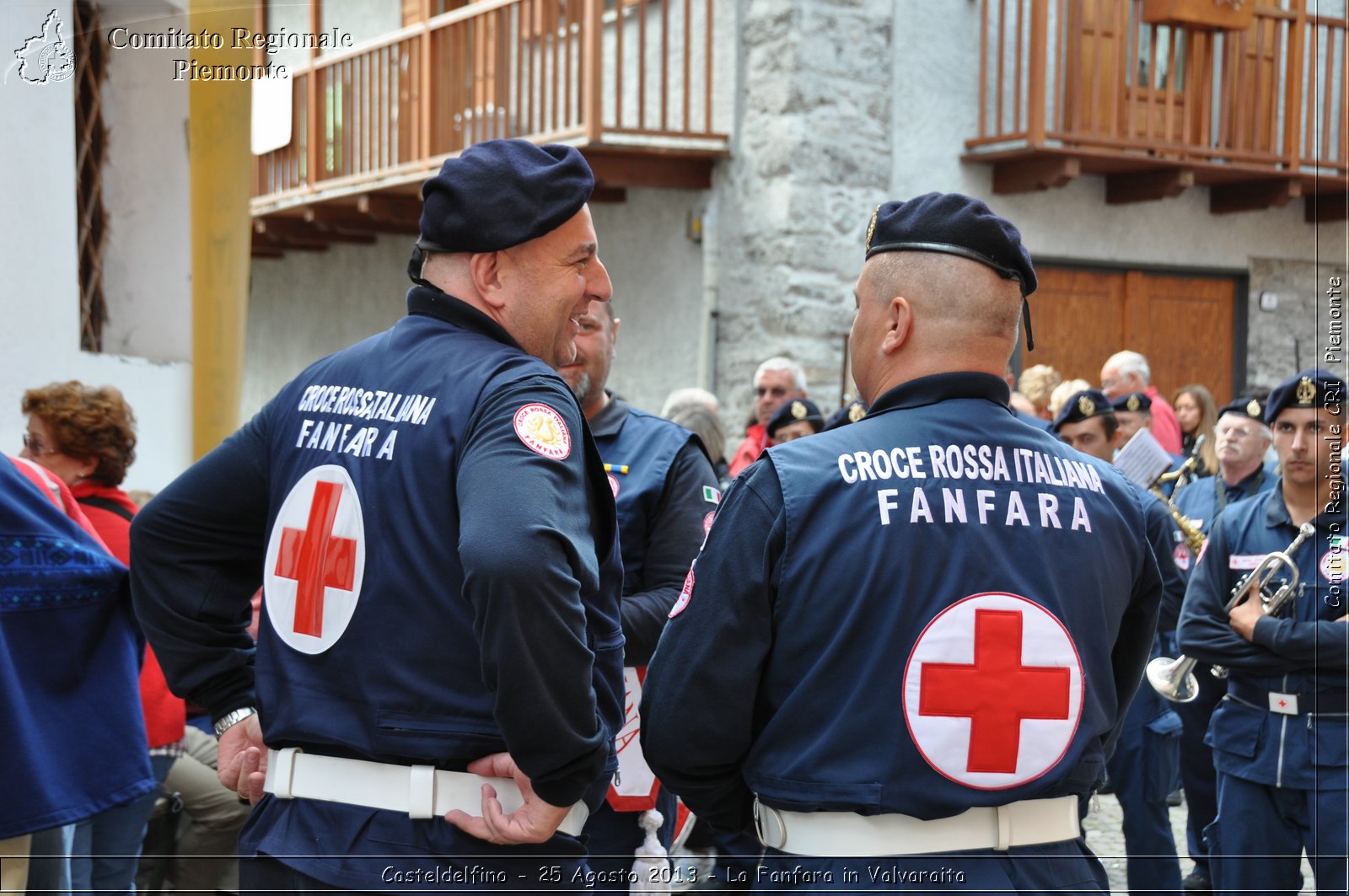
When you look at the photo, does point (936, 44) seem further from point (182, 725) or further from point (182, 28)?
point (182, 725)

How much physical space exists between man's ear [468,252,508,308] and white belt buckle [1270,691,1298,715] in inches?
129

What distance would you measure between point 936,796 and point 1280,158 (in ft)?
33.6

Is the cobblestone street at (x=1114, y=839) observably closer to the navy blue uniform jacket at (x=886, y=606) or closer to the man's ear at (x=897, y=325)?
the navy blue uniform jacket at (x=886, y=606)

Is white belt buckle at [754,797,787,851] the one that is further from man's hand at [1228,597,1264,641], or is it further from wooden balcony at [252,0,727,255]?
wooden balcony at [252,0,727,255]

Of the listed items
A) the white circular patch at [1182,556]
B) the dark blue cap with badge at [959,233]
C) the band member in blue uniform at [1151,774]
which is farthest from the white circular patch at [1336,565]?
the dark blue cap with badge at [959,233]

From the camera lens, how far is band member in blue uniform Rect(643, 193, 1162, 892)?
6.66ft

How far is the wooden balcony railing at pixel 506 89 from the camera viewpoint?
9.73 meters

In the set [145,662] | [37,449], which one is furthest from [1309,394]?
[37,449]

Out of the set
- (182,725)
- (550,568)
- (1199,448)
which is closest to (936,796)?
(550,568)

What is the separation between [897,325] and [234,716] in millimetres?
1442

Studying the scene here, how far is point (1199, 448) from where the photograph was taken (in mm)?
7438

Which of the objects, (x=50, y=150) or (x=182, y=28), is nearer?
(x=50, y=150)

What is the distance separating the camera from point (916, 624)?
6.66 feet

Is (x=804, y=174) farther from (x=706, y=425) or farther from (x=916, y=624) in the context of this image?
(x=916, y=624)
